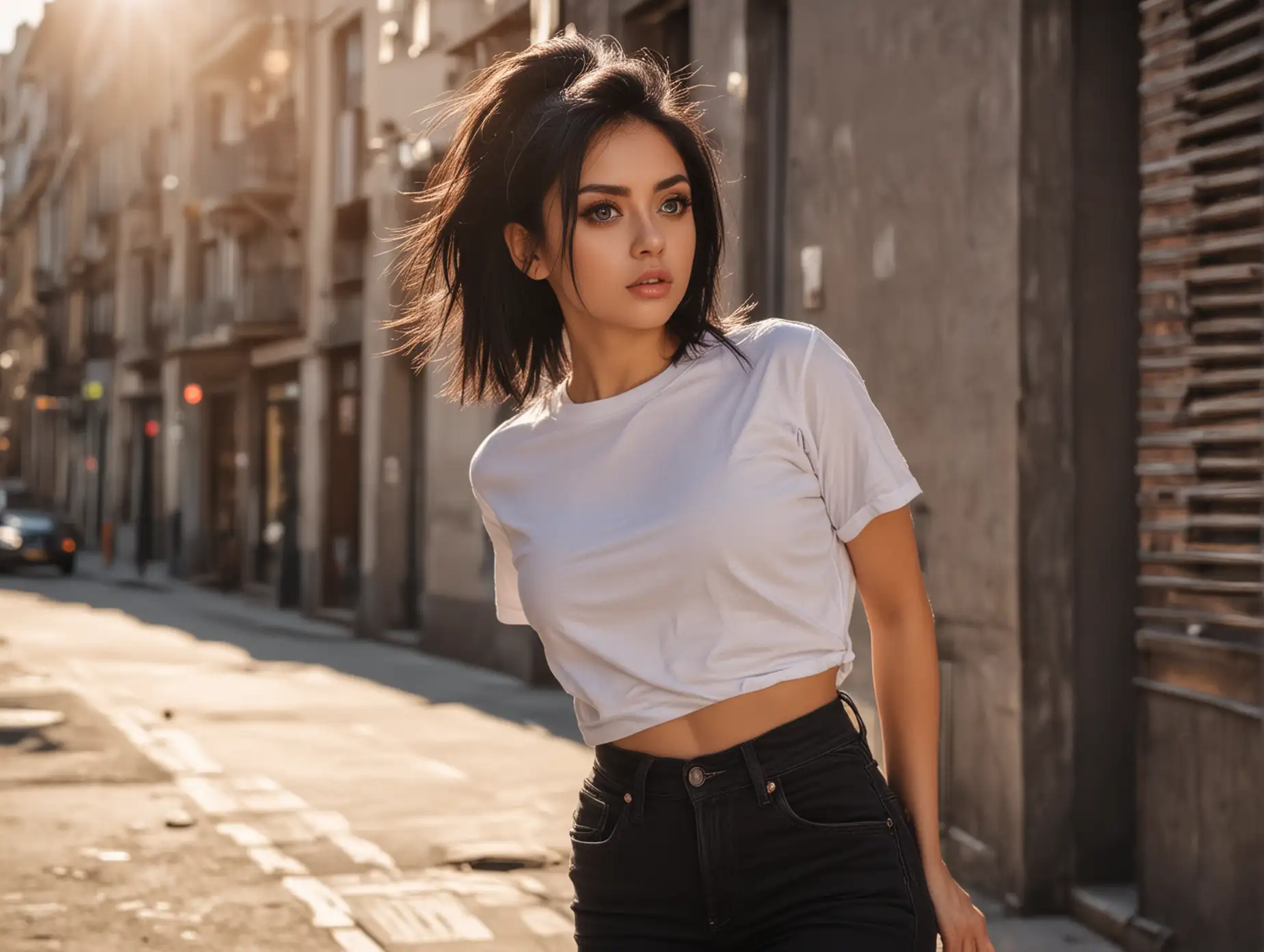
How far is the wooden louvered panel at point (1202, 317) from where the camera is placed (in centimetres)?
606

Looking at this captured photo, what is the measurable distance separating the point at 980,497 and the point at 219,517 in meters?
29.9

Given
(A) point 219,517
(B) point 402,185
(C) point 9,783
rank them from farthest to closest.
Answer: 1. (A) point 219,517
2. (B) point 402,185
3. (C) point 9,783

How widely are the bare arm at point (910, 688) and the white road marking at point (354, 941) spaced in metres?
4.27

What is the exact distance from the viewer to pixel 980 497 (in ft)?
25.2

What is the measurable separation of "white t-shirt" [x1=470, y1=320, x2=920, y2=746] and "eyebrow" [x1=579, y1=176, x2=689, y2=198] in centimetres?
25

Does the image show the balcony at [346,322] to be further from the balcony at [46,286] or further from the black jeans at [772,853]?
the balcony at [46,286]

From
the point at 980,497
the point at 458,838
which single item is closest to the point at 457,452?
the point at 458,838

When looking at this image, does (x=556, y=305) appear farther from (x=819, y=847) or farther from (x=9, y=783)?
(x=9, y=783)

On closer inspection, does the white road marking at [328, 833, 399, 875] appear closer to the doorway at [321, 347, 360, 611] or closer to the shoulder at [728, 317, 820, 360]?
the shoulder at [728, 317, 820, 360]

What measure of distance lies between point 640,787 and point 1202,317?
14.4ft

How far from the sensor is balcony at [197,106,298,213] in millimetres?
28438

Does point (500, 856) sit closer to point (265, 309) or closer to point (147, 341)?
point (265, 309)

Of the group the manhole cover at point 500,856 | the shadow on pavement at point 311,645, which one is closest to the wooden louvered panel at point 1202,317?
the manhole cover at point 500,856

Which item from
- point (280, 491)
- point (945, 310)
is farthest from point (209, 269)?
point (945, 310)
